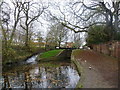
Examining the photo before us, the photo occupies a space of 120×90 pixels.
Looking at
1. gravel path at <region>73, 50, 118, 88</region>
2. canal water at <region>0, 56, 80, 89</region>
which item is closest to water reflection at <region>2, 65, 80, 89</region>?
canal water at <region>0, 56, 80, 89</region>

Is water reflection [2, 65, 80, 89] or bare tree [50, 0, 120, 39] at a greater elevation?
bare tree [50, 0, 120, 39]

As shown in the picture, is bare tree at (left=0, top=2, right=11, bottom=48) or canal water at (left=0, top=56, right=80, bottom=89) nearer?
canal water at (left=0, top=56, right=80, bottom=89)

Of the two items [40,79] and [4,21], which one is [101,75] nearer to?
[40,79]

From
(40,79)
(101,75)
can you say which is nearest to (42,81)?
(40,79)

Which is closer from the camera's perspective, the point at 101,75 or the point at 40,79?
the point at 101,75

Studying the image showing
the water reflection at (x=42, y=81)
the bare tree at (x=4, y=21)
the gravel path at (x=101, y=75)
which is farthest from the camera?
the bare tree at (x=4, y=21)

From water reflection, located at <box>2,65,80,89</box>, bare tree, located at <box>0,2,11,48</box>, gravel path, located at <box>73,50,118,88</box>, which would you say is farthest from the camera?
bare tree, located at <box>0,2,11,48</box>

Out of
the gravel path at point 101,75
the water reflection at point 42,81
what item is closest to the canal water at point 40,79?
the water reflection at point 42,81

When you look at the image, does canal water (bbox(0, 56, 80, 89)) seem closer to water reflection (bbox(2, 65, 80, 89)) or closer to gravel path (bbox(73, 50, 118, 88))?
water reflection (bbox(2, 65, 80, 89))

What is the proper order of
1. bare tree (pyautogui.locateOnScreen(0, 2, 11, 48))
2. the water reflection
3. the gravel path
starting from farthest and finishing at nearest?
1. bare tree (pyautogui.locateOnScreen(0, 2, 11, 48))
2. the water reflection
3. the gravel path

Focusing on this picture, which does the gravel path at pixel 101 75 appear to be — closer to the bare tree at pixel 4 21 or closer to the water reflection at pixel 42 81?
the water reflection at pixel 42 81

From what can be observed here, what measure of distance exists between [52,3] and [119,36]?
986 cm

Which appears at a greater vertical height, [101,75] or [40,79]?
[101,75]

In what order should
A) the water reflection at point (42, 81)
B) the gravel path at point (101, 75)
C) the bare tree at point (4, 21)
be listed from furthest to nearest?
the bare tree at point (4, 21) < the water reflection at point (42, 81) < the gravel path at point (101, 75)
